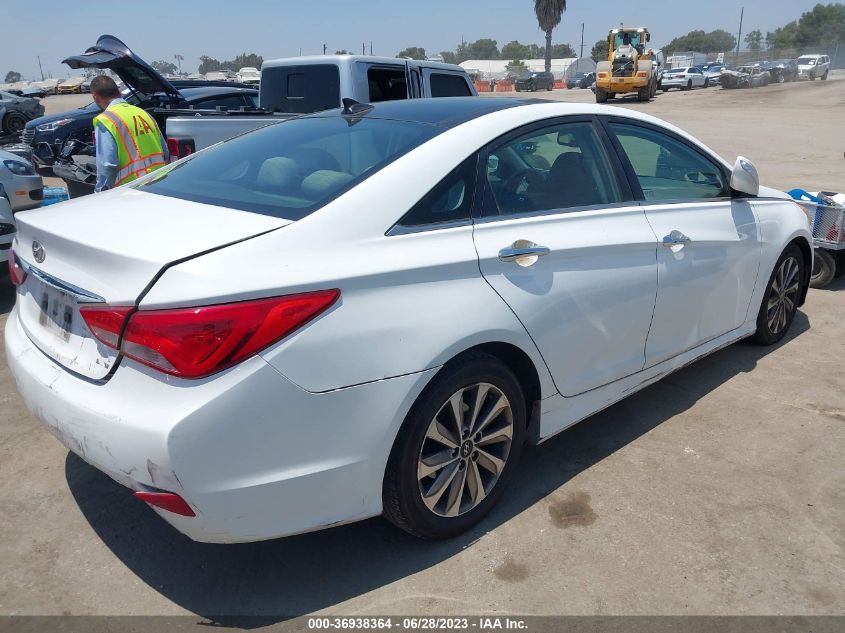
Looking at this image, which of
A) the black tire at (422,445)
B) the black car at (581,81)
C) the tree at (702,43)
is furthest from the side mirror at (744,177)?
the tree at (702,43)

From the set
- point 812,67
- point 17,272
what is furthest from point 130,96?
point 812,67

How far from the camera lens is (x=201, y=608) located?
249 centimetres

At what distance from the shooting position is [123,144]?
532 cm

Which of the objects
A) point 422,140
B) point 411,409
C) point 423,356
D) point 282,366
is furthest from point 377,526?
point 422,140

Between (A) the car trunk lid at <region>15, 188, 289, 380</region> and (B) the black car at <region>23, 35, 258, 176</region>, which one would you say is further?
(B) the black car at <region>23, 35, 258, 176</region>

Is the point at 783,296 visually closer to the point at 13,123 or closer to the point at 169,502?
the point at 169,502

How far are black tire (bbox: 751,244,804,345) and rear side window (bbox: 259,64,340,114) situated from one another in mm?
4775

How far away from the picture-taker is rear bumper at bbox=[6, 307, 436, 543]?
2.10 meters

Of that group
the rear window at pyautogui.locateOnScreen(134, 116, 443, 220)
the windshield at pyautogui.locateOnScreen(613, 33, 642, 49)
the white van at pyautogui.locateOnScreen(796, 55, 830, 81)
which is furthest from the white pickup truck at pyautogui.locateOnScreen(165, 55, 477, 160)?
the white van at pyautogui.locateOnScreen(796, 55, 830, 81)

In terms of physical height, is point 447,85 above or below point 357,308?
above

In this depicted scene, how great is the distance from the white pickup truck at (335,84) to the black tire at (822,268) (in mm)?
3866

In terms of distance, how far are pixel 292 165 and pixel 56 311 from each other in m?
1.08

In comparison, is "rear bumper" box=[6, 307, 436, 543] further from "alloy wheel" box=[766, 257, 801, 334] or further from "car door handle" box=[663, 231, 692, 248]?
"alloy wheel" box=[766, 257, 801, 334]

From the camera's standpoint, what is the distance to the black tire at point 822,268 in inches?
236
